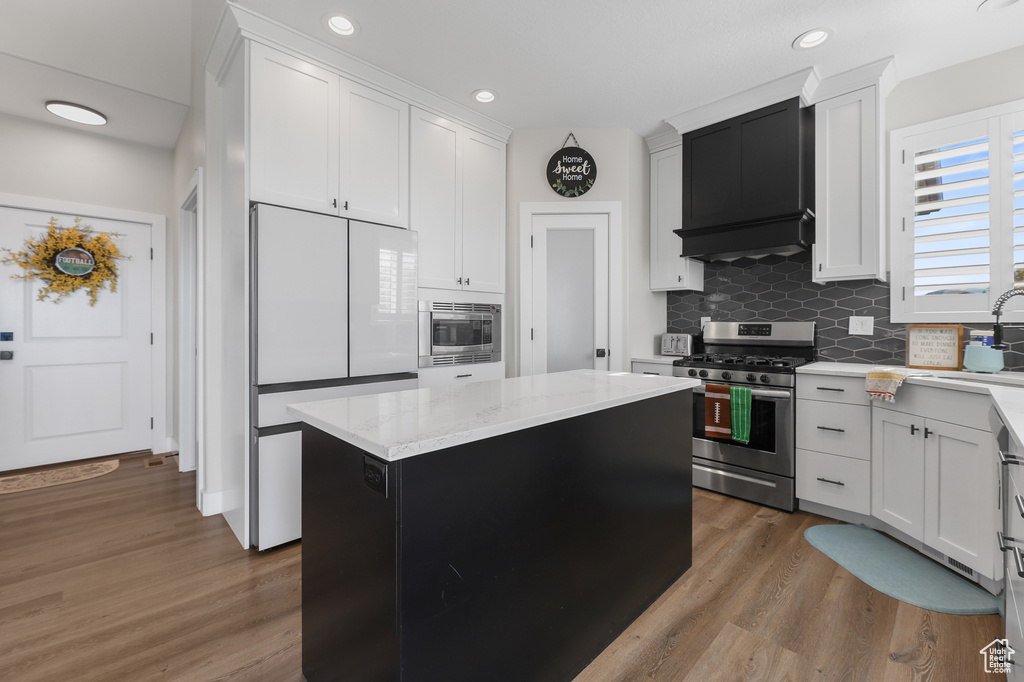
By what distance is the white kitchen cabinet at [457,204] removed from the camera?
3.12 m

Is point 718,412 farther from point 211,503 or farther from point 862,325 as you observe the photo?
point 211,503

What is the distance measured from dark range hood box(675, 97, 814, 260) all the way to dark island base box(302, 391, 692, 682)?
6.72ft

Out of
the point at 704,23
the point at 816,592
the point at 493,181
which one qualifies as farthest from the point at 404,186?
the point at 816,592

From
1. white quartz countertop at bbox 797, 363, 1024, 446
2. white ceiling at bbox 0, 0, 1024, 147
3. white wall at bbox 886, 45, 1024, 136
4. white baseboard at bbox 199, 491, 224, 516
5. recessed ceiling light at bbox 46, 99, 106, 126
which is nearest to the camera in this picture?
white quartz countertop at bbox 797, 363, 1024, 446

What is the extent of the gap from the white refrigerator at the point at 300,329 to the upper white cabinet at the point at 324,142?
145 millimetres

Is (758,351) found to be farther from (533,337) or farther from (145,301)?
(145,301)

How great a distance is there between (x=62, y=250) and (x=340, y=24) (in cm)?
319

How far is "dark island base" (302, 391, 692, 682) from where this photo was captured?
3.57 ft

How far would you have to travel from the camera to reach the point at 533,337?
12.0ft

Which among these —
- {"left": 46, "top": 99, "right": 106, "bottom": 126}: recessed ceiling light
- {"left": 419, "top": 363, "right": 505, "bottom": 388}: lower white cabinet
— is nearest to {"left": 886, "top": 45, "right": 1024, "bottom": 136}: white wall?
{"left": 419, "top": 363, "right": 505, "bottom": 388}: lower white cabinet

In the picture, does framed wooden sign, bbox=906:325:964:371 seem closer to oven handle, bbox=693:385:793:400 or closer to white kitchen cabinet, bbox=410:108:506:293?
oven handle, bbox=693:385:793:400

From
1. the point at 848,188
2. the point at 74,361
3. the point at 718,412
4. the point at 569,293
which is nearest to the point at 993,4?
the point at 848,188

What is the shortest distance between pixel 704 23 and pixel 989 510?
8.66ft

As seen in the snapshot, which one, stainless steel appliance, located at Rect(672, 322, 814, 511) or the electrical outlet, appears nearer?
stainless steel appliance, located at Rect(672, 322, 814, 511)
